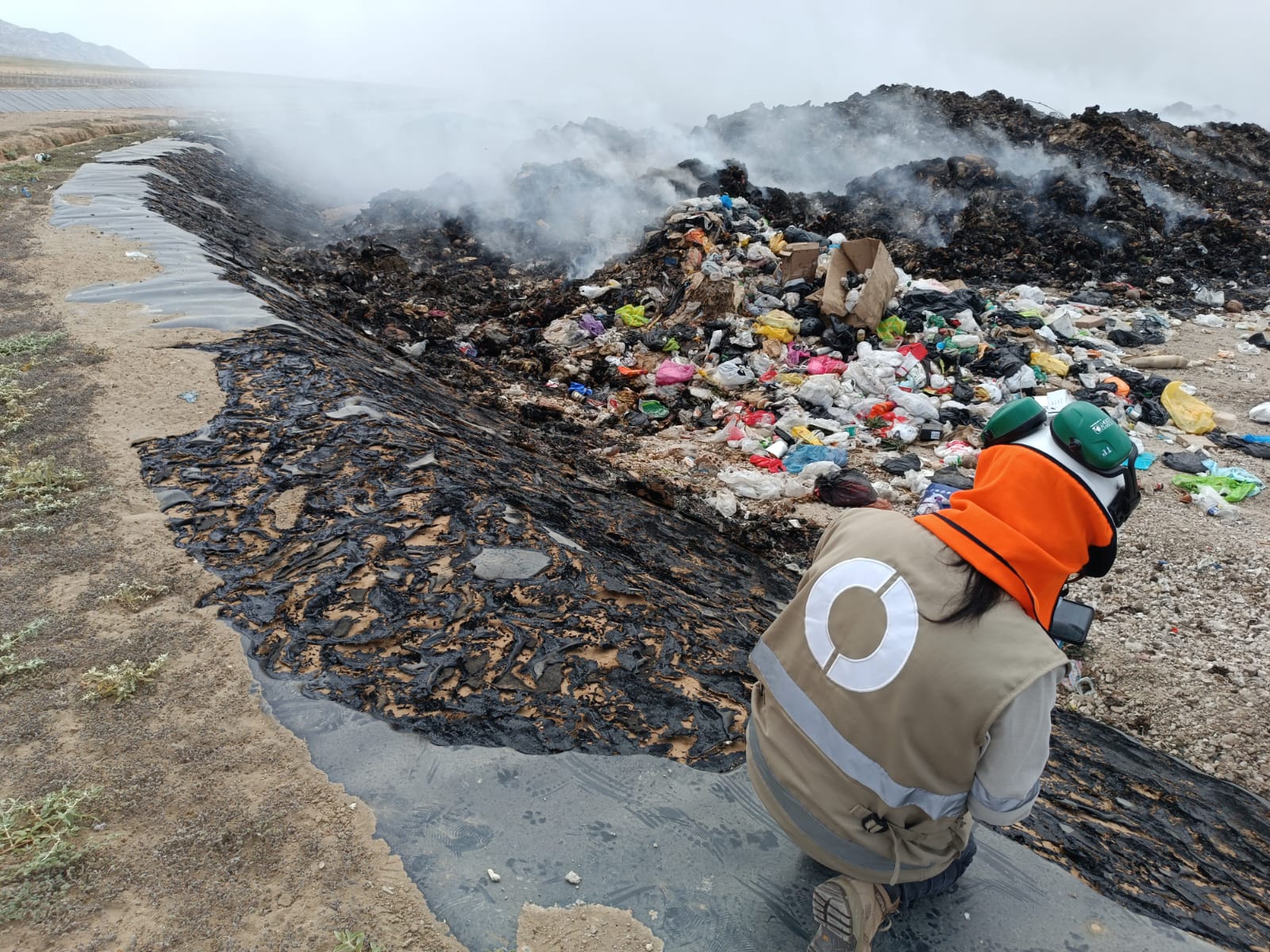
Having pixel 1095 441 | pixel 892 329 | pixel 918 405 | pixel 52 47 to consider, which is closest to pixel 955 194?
pixel 892 329

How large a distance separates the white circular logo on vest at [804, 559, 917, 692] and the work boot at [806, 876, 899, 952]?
0.46 metres

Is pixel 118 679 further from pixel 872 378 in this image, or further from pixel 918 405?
pixel 872 378

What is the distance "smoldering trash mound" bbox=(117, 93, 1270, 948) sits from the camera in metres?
2.28

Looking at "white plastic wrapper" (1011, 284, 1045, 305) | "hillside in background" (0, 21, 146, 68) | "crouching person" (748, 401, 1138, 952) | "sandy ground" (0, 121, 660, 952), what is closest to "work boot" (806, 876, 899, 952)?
"crouching person" (748, 401, 1138, 952)

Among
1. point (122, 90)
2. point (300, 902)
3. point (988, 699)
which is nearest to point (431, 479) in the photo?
point (300, 902)

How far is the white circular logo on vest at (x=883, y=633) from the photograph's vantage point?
49.8 inches

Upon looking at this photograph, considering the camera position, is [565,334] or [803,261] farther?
[565,334]

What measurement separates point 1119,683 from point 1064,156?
15.3 m

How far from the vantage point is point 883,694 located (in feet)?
4.21

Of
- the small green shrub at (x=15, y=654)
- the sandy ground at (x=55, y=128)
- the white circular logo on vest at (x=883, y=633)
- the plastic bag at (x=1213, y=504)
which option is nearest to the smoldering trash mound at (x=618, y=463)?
the plastic bag at (x=1213, y=504)

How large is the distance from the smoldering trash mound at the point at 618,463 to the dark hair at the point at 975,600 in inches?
43.6

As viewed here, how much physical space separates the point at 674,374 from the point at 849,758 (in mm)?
5784

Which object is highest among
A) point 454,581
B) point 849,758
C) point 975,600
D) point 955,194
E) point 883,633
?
point 955,194

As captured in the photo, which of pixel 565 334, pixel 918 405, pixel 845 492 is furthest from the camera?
pixel 565 334
